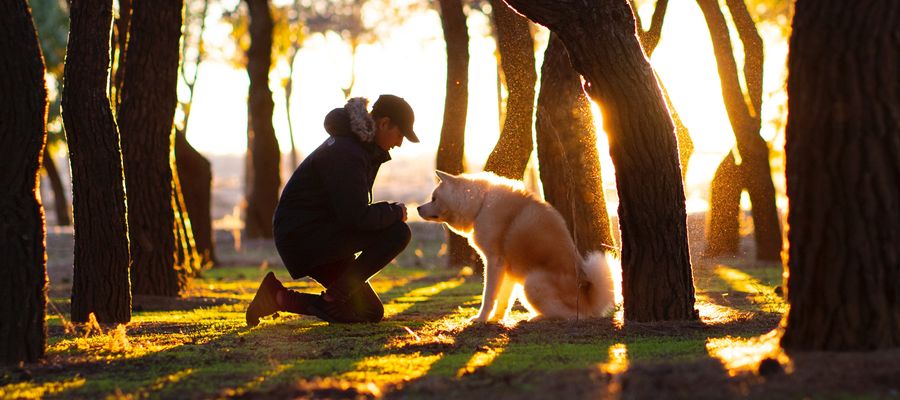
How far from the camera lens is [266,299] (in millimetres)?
9539

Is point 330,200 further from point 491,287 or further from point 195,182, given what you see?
point 195,182

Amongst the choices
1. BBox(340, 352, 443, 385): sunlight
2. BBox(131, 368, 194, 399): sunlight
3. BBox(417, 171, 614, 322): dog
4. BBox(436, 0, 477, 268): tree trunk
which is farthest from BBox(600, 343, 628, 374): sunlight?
BBox(436, 0, 477, 268): tree trunk

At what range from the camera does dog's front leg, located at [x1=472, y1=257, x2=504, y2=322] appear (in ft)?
31.1

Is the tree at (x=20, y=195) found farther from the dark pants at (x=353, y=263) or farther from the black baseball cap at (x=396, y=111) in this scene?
the black baseball cap at (x=396, y=111)

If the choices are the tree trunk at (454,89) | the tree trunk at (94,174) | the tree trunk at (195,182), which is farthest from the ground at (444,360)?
the tree trunk at (195,182)

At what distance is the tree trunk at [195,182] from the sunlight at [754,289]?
8.44 meters

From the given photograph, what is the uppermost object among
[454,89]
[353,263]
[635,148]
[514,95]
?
[454,89]

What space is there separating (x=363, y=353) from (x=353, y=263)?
2032 mm

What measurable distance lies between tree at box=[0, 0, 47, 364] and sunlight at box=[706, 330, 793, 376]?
4.19 meters

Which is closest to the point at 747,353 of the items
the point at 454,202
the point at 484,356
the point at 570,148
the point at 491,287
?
the point at 484,356

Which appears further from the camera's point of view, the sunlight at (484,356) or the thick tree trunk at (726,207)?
the thick tree trunk at (726,207)

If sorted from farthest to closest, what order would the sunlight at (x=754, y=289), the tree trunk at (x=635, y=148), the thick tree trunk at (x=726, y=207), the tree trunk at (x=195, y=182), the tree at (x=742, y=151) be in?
the tree trunk at (x=195, y=182) → the thick tree trunk at (x=726, y=207) → the tree at (x=742, y=151) → the sunlight at (x=754, y=289) → the tree trunk at (x=635, y=148)

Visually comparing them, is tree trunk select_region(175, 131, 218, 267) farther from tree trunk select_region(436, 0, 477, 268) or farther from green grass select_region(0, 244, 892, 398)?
green grass select_region(0, 244, 892, 398)

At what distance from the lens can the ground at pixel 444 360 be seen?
5.67 metres
